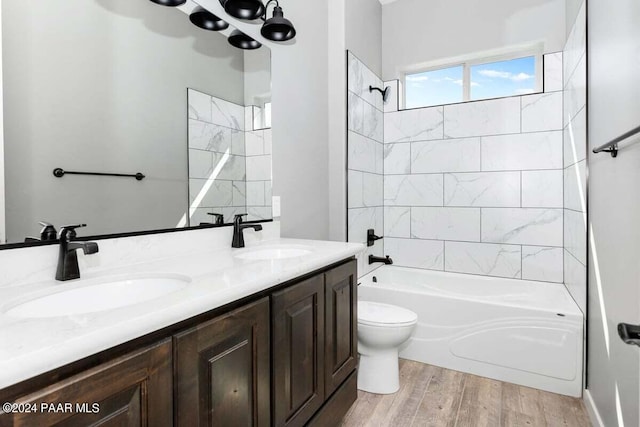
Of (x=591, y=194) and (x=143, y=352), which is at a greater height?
(x=591, y=194)

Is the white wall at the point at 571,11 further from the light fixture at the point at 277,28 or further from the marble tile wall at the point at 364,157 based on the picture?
the light fixture at the point at 277,28

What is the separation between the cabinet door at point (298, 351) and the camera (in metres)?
1.19

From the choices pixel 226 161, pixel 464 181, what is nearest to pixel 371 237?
pixel 464 181

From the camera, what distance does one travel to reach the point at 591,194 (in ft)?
6.39

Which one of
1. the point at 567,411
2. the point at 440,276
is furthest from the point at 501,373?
the point at 440,276

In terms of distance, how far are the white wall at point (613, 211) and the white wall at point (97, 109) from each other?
1797 millimetres

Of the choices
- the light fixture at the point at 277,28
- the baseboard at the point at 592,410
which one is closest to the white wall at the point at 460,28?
the light fixture at the point at 277,28

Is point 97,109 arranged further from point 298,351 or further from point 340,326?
point 340,326

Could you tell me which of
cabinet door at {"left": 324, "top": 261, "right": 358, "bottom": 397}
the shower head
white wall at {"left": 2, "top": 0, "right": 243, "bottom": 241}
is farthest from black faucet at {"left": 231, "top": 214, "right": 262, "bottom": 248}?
the shower head

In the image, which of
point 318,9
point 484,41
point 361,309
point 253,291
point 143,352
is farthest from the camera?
point 484,41

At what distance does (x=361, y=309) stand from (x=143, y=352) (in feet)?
5.61

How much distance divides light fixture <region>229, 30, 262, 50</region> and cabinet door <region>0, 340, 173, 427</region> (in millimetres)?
1643

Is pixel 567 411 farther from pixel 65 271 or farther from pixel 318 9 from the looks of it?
pixel 318 9

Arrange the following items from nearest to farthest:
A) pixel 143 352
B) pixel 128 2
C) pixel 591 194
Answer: pixel 143 352 → pixel 128 2 → pixel 591 194
